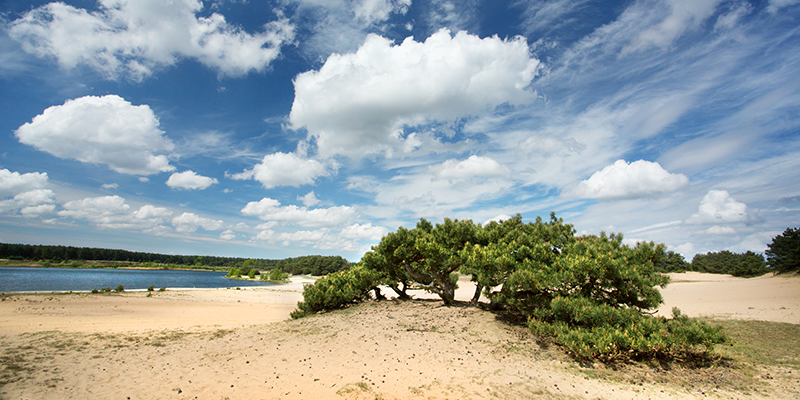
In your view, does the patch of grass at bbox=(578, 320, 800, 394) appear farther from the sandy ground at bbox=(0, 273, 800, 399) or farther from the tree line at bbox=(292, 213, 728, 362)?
the tree line at bbox=(292, 213, 728, 362)

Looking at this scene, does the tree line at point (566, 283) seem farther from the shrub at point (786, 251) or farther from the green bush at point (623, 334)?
the shrub at point (786, 251)

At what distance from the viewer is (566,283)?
923 cm

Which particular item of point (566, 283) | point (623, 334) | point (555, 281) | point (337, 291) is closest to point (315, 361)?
point (337, 291)

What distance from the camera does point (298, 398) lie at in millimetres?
6086

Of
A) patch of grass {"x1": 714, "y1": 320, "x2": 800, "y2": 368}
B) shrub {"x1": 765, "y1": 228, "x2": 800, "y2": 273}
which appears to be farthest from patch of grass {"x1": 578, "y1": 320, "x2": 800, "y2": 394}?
shrub {"x1": 765, "y1": 228, "x2": 800, "y2": 273}

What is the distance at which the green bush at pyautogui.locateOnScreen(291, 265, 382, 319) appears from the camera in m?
14.6

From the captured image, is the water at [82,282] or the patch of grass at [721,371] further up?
the patch of grass at [721,371]

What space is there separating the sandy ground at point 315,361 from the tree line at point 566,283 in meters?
0.90

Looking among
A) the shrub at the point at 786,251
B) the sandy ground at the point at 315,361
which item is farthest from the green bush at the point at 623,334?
the shrub at the point at 786,251

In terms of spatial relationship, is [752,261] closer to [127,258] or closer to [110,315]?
[110,315]

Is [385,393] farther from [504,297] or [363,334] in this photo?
[504,297]

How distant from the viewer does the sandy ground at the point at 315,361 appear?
6.44 metres

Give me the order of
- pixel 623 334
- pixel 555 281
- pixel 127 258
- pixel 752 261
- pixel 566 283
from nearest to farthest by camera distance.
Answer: pixel 623 334 < pixel 555 281 < pixel 566 283 < pixel 752 261 < pixel 127 258

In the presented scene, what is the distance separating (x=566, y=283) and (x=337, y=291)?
980 cm
